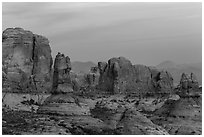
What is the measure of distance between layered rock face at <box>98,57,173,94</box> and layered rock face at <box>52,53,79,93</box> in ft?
220

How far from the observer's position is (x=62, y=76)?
149 ft

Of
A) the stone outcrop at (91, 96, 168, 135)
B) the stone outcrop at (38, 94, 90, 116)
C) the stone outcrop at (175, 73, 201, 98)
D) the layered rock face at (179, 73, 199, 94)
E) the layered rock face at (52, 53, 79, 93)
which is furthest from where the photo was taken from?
the layered rock face at (179, 73, 199, 94)

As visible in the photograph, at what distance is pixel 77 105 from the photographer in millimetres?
41375

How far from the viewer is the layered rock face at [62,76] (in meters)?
43.4

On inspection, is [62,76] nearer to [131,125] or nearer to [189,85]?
[131,125]

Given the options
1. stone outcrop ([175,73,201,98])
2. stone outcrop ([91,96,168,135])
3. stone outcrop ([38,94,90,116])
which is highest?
stone outcrop ([175,73,201,98])

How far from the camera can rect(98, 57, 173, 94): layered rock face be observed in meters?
118

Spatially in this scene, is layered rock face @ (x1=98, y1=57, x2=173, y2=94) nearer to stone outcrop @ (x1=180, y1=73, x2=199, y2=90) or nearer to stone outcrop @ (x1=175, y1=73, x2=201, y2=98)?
stone outcrop @ (x1=180, y1=73, x2=199, y2=90)

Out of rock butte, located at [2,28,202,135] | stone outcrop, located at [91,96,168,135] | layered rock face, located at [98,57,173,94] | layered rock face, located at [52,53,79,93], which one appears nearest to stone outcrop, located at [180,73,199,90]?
rock butte, located at [2,28,202,135]

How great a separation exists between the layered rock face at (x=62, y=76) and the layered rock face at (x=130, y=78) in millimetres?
67072

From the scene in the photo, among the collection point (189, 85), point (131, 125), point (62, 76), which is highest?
point (62, 76)

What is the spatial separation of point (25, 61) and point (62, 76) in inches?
2688

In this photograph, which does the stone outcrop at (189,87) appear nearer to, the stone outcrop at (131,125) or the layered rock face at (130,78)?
the stone outcrop at (131,125)

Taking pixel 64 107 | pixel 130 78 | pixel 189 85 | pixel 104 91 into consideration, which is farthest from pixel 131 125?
pixel 130 78
